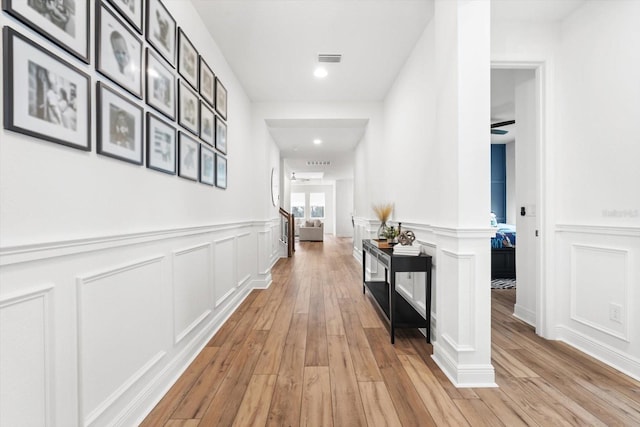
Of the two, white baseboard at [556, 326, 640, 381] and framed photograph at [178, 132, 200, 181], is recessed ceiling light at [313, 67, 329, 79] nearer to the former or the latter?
framed photograph at [178, 132, 200, 181]

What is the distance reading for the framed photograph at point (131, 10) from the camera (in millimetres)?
1392

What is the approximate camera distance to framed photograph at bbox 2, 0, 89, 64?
36.6 inches

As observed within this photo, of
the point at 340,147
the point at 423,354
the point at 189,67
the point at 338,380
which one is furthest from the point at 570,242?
the point at 340,147

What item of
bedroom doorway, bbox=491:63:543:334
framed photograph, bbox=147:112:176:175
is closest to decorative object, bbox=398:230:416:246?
bedroom doorway, bbox=491:63:543:334

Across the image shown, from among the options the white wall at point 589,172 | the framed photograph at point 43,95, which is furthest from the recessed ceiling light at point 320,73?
the framed photograph at point 43,95

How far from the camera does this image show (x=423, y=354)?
220 cm

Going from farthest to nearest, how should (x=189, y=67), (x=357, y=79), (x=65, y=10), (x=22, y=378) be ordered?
(x=357, y=79)
(x=189, y=67)
(x=65, y=10)
(x=22, y=378)

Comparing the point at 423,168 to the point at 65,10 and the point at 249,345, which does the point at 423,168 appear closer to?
the point at 249,345

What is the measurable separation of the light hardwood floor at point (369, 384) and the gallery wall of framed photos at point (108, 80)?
1.32m

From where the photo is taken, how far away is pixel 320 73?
3324mm

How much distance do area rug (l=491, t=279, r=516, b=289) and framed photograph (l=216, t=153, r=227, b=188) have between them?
12.0 feet

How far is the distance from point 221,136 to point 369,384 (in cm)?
244

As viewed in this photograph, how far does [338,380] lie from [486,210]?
1391 mm

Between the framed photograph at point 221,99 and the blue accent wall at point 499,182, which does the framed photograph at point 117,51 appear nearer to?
the framed photograph at point 221,99
